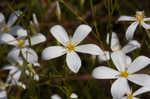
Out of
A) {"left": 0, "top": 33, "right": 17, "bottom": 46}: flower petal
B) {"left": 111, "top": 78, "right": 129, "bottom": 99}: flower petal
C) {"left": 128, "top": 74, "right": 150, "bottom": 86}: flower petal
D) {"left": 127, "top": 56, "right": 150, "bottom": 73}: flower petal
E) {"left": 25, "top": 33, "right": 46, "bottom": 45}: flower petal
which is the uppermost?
{"left": 0, "top": 33, "right": 17, "bottom": 46}: flower petal

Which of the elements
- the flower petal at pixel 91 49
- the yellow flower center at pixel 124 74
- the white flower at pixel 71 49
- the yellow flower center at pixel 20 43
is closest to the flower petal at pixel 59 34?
the white flower at pixel 71 49

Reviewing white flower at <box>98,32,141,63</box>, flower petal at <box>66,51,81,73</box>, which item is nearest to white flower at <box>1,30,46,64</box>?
flower petal at <box>66,51,81,73</box>

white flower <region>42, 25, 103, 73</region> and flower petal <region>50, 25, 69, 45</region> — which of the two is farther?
flower petal <region>50, 25, 69, 45</region>

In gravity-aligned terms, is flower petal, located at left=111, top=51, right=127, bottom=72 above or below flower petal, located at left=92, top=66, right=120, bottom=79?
above

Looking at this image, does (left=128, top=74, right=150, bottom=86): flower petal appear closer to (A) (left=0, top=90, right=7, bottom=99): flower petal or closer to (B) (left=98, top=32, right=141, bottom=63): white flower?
(B) (left=98, top=32, right=141, bottom=63): white flower

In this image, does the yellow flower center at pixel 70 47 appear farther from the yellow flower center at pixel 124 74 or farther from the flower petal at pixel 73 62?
the yellow flower center at pixel 124 74

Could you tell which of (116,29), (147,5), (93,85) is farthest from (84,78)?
(147,5)

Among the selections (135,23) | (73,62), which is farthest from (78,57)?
(135,23)
